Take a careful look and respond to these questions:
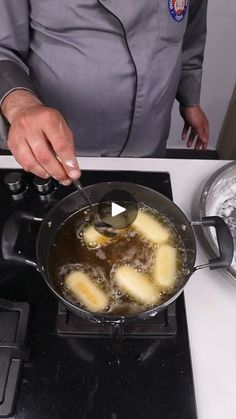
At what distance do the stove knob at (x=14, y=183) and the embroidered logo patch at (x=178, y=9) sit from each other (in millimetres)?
441

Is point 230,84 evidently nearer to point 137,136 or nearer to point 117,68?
point 137,136

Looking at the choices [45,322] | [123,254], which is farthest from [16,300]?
[123,254]

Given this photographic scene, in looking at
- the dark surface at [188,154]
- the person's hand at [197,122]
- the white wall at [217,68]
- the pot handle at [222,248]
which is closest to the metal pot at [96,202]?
the pot handle at [222,248]

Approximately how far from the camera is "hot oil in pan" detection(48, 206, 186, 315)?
1.62 ft

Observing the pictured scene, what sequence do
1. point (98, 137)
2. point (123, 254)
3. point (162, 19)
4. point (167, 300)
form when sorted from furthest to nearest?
point (98, 137)
point (162, 19)
point (123, 254)
point (167, 300)

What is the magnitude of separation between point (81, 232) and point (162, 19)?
0.45 meters

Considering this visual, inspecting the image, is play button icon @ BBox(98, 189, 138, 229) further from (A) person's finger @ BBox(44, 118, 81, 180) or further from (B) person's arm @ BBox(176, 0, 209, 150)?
(B) person's arm @ BBox(176, 0, 209, 150)

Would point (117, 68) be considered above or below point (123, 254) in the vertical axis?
above

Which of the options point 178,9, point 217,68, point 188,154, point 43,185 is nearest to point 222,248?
point 43,185

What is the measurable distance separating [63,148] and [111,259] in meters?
0.18

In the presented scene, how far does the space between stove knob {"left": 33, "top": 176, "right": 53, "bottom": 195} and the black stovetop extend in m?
0.22

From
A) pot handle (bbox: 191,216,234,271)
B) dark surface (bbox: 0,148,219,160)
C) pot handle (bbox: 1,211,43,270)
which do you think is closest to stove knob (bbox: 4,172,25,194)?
pot handle (bbox: 1,211,43,270)

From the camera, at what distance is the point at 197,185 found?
2.42 ft

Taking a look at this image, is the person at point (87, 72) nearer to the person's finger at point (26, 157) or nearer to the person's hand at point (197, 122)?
the person's finger at point (26, 157)
